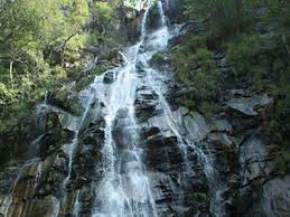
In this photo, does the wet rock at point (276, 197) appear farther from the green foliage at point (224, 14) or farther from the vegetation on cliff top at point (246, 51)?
the green foliage at point (224, 14)

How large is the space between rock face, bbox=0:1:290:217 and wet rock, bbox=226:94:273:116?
0.04 meters

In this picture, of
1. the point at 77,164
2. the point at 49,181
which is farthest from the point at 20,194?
the point at 77,164

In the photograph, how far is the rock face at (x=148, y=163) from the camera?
12.8 metres

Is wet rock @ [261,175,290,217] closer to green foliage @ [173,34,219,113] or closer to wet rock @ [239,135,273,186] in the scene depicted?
wet rock @ [239,135,273,186]

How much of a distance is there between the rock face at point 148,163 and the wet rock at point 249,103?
4 cm

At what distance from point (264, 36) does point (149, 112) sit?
22.3 feet

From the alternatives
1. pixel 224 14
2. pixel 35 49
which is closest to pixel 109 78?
pixel 35 49

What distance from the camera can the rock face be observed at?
12836mm

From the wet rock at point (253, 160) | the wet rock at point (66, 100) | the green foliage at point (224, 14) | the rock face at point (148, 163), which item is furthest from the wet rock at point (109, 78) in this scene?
the wet rock at point (253, 160)

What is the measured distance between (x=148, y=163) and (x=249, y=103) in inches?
182

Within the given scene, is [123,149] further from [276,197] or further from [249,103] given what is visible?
[276,197]

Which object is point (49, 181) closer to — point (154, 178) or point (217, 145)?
point (154, 178)

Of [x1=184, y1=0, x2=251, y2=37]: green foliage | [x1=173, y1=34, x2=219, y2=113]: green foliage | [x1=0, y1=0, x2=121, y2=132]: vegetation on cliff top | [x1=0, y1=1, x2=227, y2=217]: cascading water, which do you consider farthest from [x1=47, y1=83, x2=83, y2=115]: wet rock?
[x1=184, y1=0, x2=251, y2=37]: green foliage

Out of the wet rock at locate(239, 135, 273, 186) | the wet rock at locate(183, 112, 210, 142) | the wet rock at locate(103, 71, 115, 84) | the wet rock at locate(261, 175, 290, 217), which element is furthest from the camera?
the wet rock at locate(103, 71, 115, 84)
